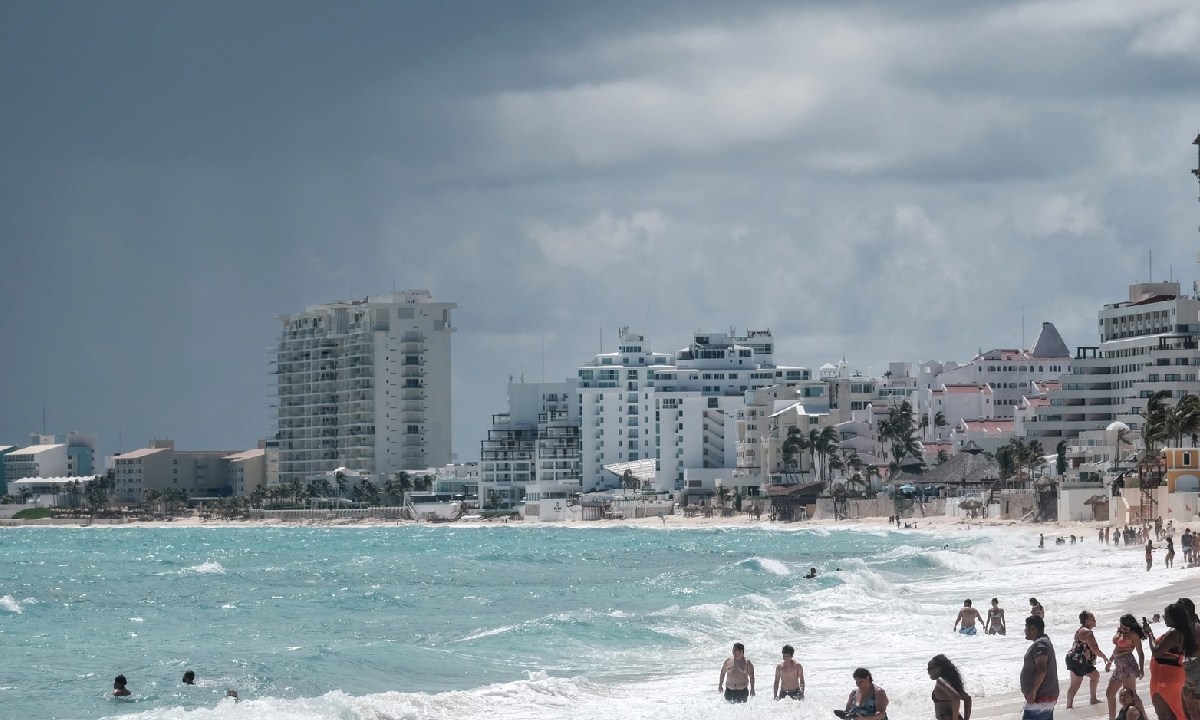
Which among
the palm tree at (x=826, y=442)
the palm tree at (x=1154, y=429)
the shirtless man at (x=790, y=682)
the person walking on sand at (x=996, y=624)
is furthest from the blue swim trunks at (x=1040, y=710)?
the palm tree at (x=826, y=442)

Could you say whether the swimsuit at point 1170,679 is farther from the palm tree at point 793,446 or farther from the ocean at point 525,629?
the palm tree at point 793,446

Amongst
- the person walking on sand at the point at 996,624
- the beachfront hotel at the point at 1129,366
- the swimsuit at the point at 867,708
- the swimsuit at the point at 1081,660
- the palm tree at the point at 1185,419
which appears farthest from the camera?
the beachfront hotel at the point at 1129,366

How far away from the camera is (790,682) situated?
28984mm

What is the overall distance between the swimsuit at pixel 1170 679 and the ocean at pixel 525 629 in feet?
32.4

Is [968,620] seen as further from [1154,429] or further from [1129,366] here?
[1129,366]

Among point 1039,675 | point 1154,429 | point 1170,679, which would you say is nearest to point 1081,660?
point 1039,675

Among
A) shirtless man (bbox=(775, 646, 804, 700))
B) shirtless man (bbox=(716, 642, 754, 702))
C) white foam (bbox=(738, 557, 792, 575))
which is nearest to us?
shirtless man (bbox=(775, 646, 804, 700))

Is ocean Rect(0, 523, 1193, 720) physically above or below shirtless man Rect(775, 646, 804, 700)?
below

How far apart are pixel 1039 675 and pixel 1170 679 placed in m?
1.25

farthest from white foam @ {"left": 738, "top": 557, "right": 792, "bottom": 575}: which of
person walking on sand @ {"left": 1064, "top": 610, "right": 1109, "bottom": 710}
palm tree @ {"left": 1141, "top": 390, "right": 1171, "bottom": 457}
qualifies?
person walking on sand @ {"left": 1064, "top": 610, "right": 1109, "bottom": 710}

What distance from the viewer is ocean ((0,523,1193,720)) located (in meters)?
32.1

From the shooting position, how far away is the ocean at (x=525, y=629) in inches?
1264

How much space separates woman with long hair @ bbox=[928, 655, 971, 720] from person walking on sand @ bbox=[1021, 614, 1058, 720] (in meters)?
1.19

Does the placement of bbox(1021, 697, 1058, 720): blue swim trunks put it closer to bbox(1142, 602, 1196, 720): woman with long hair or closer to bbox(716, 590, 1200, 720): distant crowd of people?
bbox(716, 590, 1200, 720): distant crowd of people
